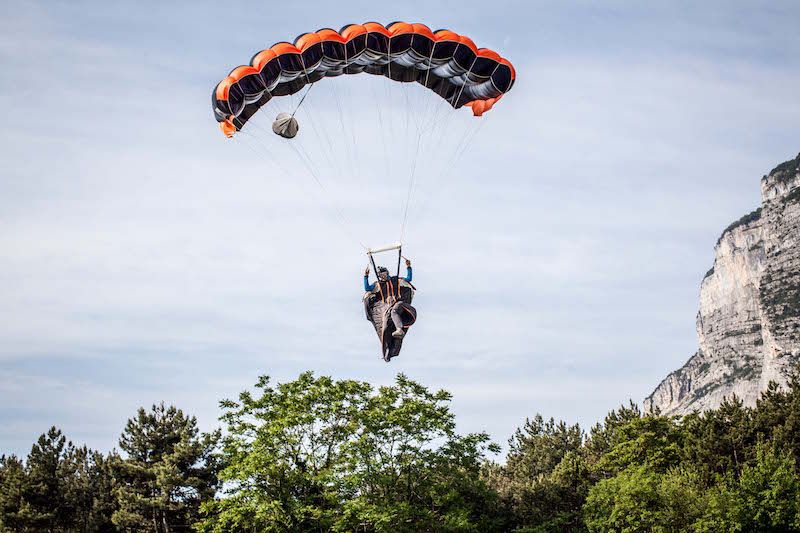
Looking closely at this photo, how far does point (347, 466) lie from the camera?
37812 millimetres

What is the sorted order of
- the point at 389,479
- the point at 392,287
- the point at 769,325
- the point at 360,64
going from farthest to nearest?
the point at 769,325, the point at 389,479, the point at 360,64, the point at 392,287

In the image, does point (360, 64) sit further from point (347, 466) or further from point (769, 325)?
point (769, 325)

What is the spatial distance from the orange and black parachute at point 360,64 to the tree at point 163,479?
18.5 m

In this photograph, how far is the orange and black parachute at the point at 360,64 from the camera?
97.5 feet

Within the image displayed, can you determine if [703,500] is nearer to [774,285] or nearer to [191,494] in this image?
[191,494]

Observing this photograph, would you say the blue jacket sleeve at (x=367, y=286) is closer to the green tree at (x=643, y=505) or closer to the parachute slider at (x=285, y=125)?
the parachute slider at (x=285, y=125)

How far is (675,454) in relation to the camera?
46.1 metres

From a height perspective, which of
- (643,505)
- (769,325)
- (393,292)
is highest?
(769,325)

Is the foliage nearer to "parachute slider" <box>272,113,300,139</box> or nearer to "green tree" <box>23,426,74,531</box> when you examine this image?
"green tree" <box>23,426,74,531</box>

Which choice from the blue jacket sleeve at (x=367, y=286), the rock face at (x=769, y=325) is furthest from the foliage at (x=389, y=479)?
the rock face at (x=769, y=325)

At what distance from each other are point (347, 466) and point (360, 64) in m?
15.9

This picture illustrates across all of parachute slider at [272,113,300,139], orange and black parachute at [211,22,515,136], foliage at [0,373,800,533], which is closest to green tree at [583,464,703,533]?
foliage at [0,373,800,533]

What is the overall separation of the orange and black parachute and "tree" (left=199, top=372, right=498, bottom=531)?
13.2 meters

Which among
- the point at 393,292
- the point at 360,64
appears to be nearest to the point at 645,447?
the point at 393,292
